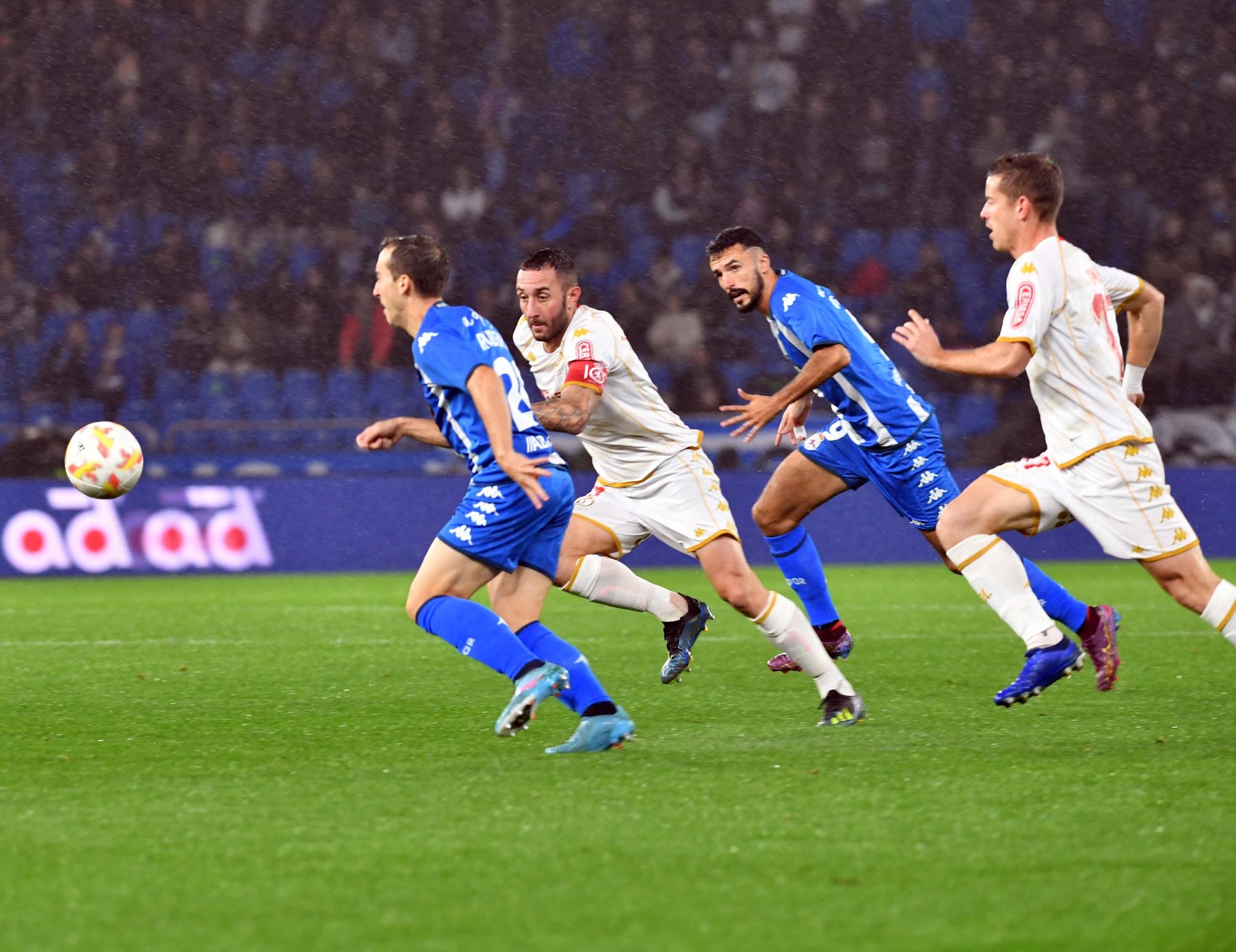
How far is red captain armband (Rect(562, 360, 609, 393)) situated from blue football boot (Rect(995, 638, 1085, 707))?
1631 mm

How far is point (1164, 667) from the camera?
6664mm

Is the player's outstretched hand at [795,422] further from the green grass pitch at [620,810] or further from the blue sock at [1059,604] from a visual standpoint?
the blue sock at [1059,604]

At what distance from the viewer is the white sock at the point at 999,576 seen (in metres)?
4.91

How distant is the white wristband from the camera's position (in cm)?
530

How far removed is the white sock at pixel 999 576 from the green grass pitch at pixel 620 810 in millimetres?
397

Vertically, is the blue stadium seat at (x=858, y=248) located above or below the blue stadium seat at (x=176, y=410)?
above

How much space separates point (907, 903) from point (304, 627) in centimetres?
613

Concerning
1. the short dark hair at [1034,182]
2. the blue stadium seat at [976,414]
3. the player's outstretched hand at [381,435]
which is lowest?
the blue stadium seat at [976,414]

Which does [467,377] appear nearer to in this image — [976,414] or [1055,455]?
[1055,455]

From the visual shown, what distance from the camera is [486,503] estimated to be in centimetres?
452

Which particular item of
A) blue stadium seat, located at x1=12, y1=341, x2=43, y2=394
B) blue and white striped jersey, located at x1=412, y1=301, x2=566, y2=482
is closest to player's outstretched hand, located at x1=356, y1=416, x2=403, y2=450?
blue and white striped jersey, located at x1=412, y1=301, x2=566, y2=482

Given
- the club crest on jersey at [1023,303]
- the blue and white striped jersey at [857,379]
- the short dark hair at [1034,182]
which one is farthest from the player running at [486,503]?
the short dark hair at [1034,182]

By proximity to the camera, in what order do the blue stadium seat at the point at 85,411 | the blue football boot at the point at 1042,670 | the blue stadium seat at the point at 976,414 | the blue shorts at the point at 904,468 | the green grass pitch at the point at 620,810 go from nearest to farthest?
the green grass pitch at the point at 620,810 → the blue football boot at the point at 1042,670 → the blue shorts at the point at 904,468 → the blue stadium seat at the point at 976,414 → the blue stadium seat at the point at 85,411

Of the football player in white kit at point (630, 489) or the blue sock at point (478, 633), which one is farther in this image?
the football player in white kit at point (630, 489)
